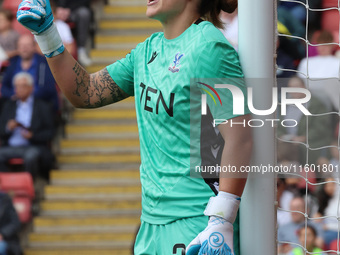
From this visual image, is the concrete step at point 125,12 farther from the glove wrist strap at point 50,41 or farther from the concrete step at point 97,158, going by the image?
the glove wrist strap at point 50,41

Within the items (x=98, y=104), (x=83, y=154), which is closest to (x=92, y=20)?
(x=83, y=154)

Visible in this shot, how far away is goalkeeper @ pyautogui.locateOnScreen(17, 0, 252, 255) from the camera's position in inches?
100.0

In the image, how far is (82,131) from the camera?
8047 millimetres

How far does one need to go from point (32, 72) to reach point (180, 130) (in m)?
5.29

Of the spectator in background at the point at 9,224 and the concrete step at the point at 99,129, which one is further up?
the concrete step at the point at 99,129

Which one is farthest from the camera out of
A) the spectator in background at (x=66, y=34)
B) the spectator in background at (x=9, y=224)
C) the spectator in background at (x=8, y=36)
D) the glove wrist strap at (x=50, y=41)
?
the spectator in background at (x=8, y=36)

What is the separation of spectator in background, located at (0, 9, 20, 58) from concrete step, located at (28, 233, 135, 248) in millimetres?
2202

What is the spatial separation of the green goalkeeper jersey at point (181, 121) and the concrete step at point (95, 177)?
469 centimetres

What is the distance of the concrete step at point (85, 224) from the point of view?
280 inches

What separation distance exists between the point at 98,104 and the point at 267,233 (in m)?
0.81

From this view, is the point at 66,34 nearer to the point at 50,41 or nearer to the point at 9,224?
the point at 9,224

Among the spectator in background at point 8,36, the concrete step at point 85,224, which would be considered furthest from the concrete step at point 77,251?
the spectator in background at point 8,36

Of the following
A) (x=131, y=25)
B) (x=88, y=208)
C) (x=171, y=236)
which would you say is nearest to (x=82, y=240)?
(x=88, y=208)

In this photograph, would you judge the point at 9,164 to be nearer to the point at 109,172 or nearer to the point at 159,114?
the point at 109,172
